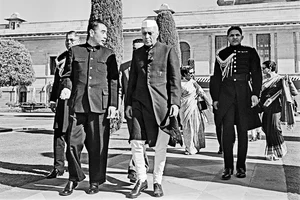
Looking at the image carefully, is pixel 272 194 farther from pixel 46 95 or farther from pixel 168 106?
pixel 46 95

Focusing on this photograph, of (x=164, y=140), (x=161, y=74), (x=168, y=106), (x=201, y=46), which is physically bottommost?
(x=164, y=140)

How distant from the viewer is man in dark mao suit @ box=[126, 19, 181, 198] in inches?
160

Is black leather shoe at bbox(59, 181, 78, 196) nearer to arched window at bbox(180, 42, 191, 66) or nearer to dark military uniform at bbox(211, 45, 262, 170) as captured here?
dark military uniform at bbox(211, 45, 262, 170)

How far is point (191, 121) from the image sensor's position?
7730mm

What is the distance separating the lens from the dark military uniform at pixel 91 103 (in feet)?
13.6

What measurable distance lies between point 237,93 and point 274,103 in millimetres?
2254

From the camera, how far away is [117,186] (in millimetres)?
4430

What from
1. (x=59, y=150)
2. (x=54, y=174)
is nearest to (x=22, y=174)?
(x=54, y=174)

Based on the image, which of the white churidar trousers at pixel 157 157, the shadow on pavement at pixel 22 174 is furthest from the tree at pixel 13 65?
the white churidar trousers at pixel 157 157

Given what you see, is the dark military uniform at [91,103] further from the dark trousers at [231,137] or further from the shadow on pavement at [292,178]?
the shadow on pavement at [292,178]

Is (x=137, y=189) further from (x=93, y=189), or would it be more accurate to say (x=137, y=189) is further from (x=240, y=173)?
(x=240, y=173)

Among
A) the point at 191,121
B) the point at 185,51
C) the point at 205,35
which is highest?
the point at 205,35

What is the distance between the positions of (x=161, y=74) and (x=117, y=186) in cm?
155

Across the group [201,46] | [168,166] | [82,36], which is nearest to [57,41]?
[82,36]
